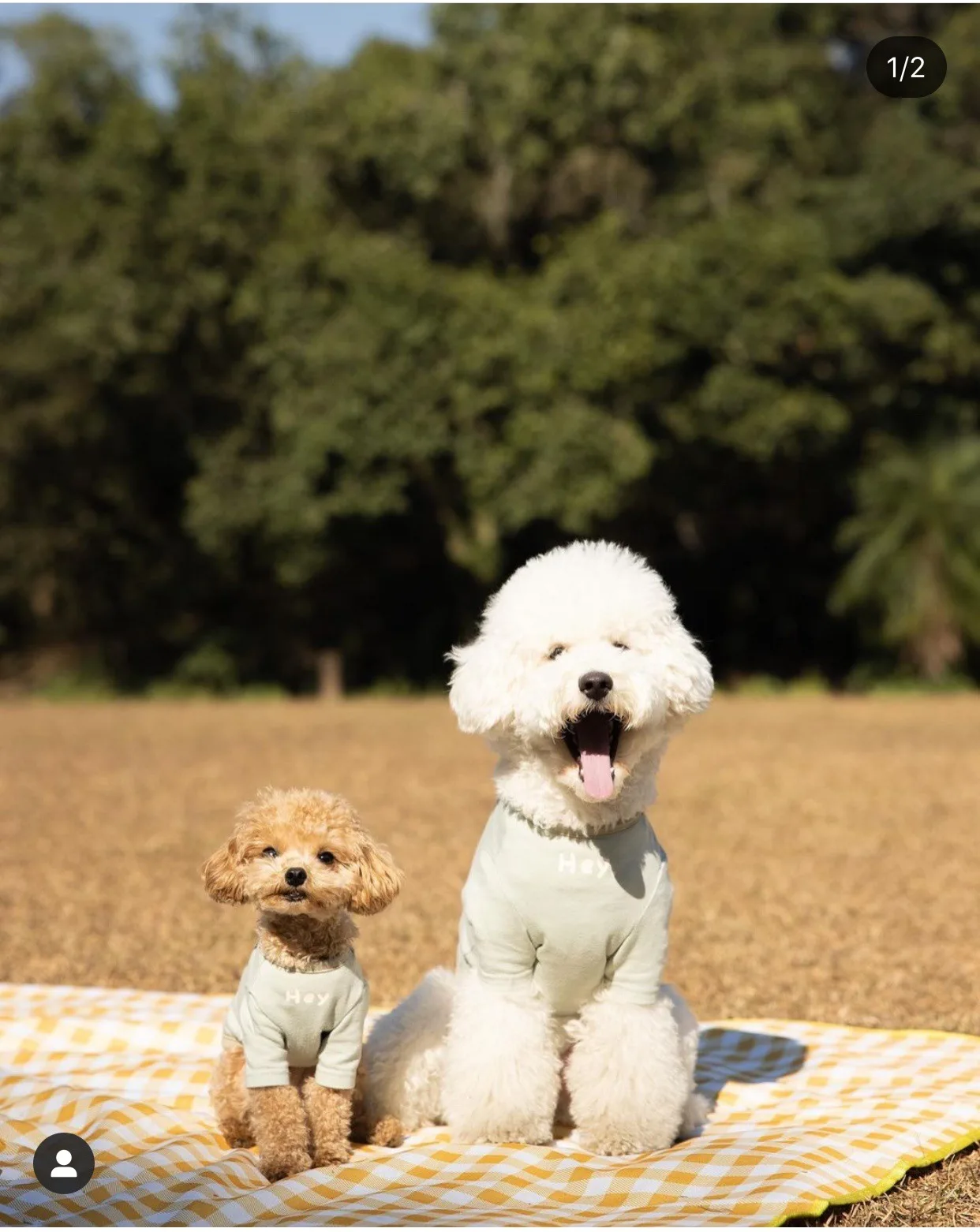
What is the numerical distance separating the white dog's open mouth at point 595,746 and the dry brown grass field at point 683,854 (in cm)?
103

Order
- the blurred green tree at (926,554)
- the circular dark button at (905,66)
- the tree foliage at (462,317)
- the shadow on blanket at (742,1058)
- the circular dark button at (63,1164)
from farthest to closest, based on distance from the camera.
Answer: the blurred green tree at (926,554), the tree foliage at (462,317), the circular dark button at (905,66), the shadow on blanket at (742,1058), the circular dark button at (63,1164)

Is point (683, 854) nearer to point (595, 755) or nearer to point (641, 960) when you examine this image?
point (641, 960)

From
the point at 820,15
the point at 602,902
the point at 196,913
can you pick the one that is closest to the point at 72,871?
the point at 196,913

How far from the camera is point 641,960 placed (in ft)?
10.3

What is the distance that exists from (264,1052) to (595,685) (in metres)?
1.12

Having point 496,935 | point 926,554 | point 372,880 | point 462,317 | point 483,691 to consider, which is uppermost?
point 462,317

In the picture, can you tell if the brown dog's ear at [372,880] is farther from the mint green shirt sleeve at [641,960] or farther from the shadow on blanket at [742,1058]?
the shadow on blanket at [742,1058]

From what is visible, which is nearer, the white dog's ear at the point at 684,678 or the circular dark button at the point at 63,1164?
the circular dark button at the point at 63,1164

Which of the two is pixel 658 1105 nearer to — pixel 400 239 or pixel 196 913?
pixel 196 913

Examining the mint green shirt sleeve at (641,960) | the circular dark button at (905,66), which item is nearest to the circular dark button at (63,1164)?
the mint green shirt sleeve at (641,960)

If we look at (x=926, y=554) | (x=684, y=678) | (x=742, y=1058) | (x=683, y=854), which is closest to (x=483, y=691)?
(x=684, y=678)

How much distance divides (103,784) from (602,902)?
7.07 m

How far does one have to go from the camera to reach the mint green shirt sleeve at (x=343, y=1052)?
3.05 m

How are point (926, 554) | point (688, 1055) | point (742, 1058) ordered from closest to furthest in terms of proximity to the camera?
point (688, 1055), point (742, 1058), point (926, 554)
